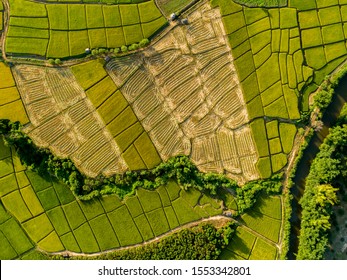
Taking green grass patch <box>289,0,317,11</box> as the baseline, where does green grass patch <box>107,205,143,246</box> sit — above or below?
below

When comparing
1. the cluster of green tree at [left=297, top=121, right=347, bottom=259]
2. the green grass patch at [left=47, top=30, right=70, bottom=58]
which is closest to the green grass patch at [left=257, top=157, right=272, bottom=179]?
the cluster of green tree at [left=297, top=121, right=347, bottom=259]

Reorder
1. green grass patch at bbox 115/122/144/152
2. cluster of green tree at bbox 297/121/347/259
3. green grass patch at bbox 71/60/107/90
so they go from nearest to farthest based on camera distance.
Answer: cluster of green tree at bbox 297/121/347/259, green grass patch at bbox 71/60/107/90, green grass patch at bbox 115/122/144/152

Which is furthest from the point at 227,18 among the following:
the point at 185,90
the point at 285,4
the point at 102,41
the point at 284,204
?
the point at 284,204

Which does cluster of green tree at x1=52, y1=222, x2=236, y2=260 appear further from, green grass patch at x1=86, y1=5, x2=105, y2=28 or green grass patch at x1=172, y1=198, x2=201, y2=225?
green grass patch at x1=86, y1=5, x2=105, y2=28

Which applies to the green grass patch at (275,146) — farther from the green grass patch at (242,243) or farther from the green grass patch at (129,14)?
the green grass patch at (129,14)

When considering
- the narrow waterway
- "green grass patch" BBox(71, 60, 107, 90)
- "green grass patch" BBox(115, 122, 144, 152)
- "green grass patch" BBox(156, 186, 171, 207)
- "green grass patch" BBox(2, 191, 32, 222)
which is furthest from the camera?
the narrow waterway

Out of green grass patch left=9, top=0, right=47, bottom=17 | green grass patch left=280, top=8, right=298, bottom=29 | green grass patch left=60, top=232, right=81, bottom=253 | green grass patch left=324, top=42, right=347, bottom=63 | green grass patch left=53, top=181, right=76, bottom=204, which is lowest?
green grass patch left=60, top=232, right=81, bottom=253

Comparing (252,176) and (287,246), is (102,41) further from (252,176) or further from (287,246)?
(287,246)
